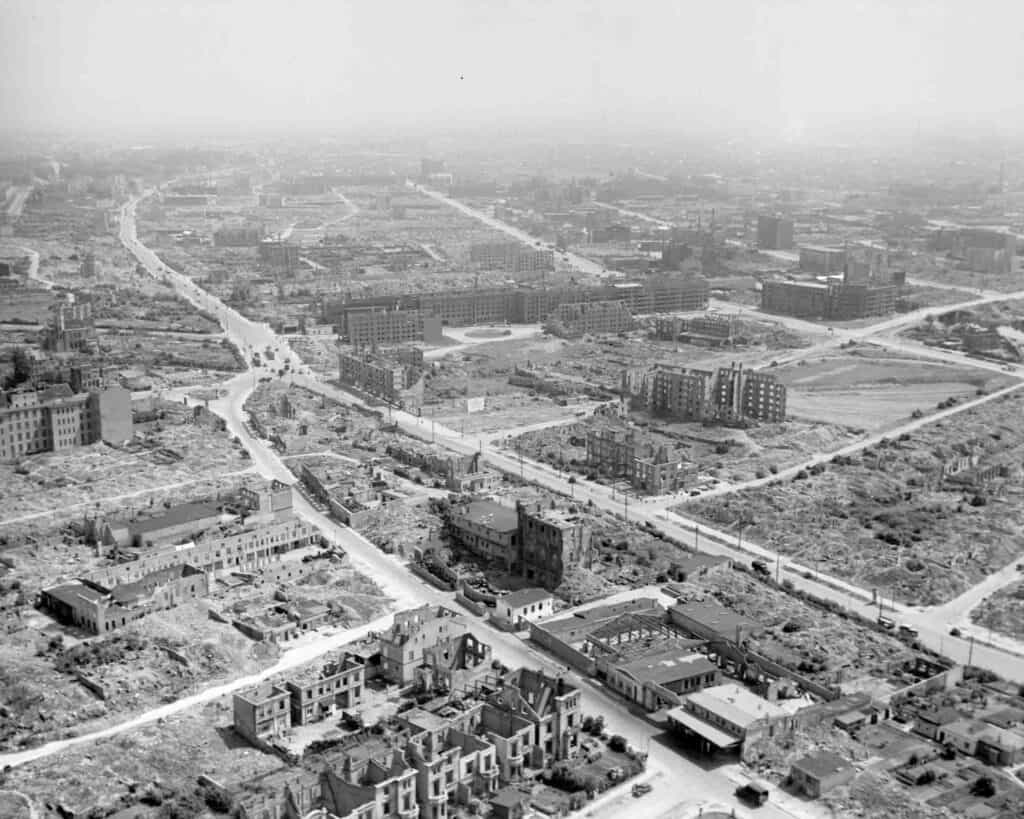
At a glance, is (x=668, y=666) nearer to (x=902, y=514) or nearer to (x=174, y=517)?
(x=902, y=514)

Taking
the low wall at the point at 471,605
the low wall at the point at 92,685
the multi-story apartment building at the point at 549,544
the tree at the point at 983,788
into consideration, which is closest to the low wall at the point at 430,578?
the low wall at the point at 471,605

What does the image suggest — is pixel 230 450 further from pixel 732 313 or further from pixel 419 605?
pixel 732 313

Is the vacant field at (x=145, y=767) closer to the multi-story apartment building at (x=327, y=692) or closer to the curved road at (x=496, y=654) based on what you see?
the curved road at (x=496, y=654)

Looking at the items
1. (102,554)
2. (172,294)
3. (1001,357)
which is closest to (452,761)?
(102,554)

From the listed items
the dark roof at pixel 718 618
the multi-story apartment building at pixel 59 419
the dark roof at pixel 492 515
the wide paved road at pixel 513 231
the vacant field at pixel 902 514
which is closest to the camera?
the dark roof at pixel 718 618

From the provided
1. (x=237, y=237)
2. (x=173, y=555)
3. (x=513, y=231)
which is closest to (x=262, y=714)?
(x=173, y=555)

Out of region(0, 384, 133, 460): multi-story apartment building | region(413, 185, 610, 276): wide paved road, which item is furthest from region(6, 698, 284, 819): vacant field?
region(413, 185, 610, 276): wide paved road
